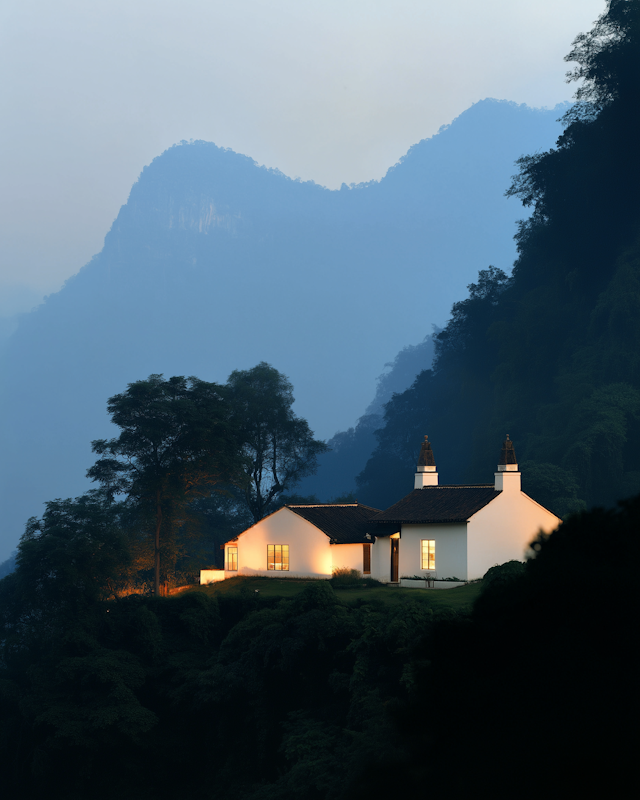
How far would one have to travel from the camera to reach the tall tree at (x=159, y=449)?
4266 centimetres

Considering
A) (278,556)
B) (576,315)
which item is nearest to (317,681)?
(278,556)

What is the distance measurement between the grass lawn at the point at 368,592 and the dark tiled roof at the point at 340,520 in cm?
266

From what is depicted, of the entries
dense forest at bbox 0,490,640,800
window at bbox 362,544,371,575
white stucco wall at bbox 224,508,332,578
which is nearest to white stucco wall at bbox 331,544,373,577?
window at bbox 362,544,371,575

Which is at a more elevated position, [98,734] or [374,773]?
[374,773]

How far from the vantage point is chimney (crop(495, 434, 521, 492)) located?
3434cm

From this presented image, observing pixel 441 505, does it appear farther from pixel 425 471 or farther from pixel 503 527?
pixel 425 471

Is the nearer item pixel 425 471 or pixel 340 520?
pixel 425 471

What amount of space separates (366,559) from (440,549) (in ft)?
15.1

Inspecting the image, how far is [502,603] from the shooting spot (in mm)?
8031

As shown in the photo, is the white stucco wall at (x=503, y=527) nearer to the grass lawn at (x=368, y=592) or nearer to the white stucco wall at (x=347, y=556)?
the grass lawn at (x=368, y=592)

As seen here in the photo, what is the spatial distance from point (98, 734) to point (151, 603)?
6.64 m

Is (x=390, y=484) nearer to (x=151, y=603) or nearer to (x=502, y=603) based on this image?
(x=151, y=603)

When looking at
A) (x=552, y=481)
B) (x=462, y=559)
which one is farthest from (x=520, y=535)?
(x=552, y=481)

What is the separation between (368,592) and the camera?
33125 millimetres
